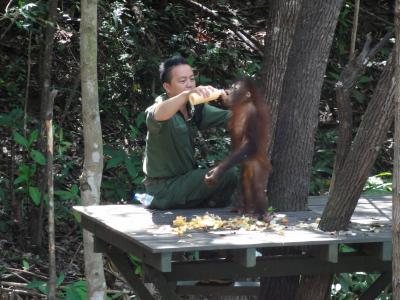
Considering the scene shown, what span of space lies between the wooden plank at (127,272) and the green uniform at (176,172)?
39 centimetres

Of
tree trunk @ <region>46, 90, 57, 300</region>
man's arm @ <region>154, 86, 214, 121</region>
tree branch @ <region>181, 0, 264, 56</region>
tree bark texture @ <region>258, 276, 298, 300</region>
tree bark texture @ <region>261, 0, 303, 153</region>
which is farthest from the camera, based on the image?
tree branch @ <region>181, 0, 264, 56</region>

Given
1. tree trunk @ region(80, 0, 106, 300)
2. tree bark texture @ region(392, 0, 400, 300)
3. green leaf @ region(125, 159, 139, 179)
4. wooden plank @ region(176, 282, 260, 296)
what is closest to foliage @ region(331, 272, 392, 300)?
wooden plank @ region(176, 282, 260, 296)

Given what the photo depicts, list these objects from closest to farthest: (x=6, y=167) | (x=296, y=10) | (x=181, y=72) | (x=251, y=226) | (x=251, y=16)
A: (x=251, y=226)
(x=181, y=72)
(x=296, y=10)
(x=6, y=167)
(x=251, y=16)

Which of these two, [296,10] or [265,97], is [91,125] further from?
[296,10]

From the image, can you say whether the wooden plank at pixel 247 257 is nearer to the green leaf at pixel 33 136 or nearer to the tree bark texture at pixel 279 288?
the tree bark texture at pixel 279 288

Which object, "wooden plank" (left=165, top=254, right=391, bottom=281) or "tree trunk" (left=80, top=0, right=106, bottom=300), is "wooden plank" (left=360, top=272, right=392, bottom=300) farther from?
"tree trunk" (left=80, top=0, right=106, bottom=300)

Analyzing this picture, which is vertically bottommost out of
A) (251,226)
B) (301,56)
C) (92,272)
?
(92,272)

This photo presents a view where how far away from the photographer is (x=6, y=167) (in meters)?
6.83

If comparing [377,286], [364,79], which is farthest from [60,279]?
[364,79]

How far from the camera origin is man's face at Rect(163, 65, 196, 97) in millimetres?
4562

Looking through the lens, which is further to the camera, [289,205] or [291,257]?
[289,205]

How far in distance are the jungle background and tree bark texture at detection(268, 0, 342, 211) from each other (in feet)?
5.17

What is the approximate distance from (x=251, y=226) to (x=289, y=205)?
0.93 metres

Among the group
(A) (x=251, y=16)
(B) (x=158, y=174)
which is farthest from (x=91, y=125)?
(A) (x=251, y=16)
